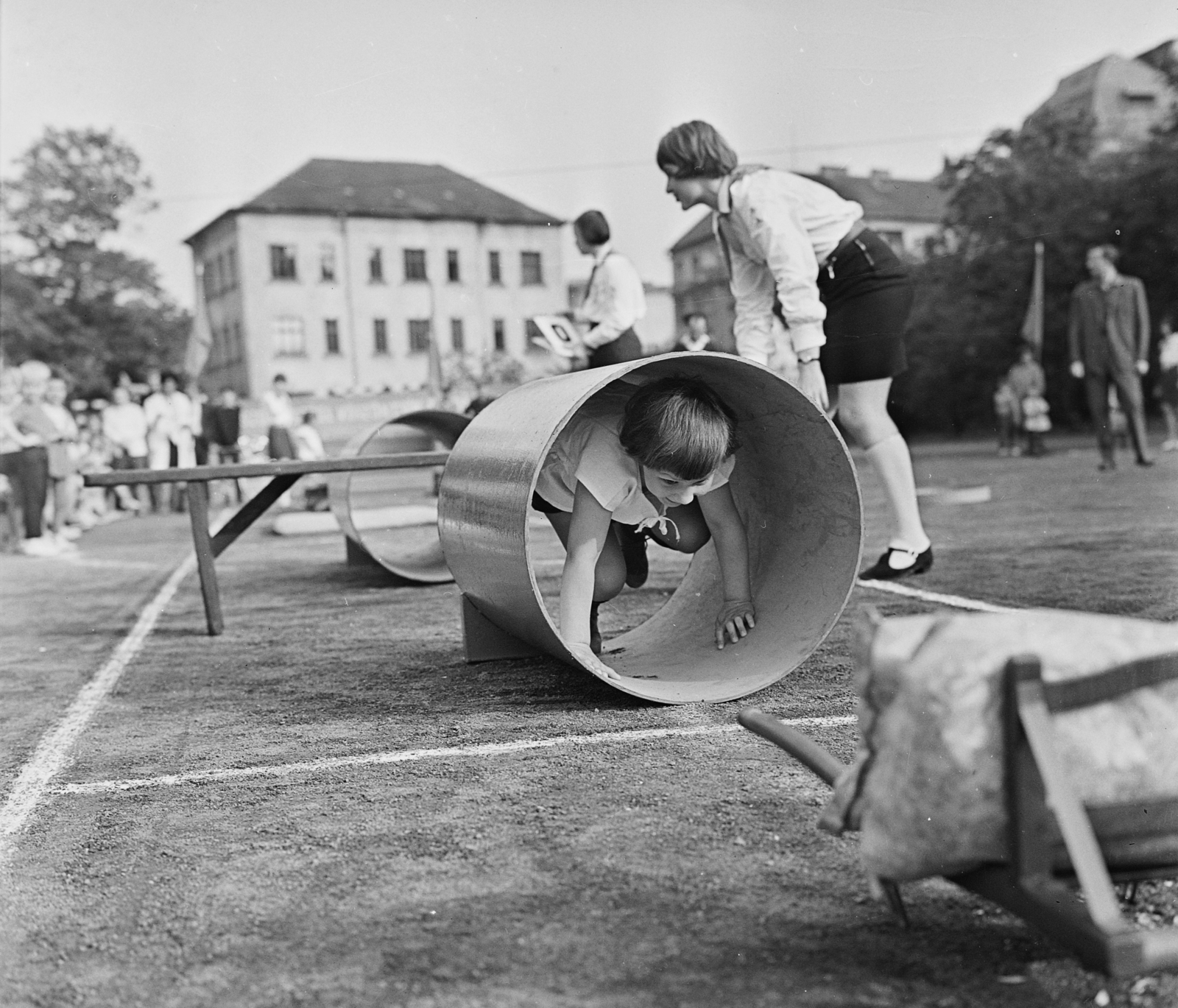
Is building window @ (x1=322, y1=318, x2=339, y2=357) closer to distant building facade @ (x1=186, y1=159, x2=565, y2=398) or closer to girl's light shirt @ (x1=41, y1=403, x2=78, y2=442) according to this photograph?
distant building facade @ (x1=186, y1=159, x2=565, y2=398)

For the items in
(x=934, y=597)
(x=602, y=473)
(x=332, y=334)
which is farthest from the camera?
(x=332, y=334)

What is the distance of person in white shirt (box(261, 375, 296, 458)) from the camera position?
1598 centimetres

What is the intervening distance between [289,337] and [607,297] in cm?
5625

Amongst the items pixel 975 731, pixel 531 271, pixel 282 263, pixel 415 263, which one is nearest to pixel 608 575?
pixel 975 731

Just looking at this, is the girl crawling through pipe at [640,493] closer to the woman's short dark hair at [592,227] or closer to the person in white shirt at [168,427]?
the woman's short dark hair at [592,227]

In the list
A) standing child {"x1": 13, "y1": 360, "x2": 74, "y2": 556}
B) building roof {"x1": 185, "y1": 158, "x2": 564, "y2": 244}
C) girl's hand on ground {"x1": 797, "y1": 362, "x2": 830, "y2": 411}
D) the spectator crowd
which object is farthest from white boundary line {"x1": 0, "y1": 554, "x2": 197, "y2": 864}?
building roof {"x1": 185, "y1": 158, "x2": 564, "y2": 244}

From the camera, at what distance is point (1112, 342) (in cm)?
1287

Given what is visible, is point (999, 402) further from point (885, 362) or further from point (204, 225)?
point (204, 225)

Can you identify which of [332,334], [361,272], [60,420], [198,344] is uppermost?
[361,272]

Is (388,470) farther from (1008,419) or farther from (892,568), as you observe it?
(1008,419)

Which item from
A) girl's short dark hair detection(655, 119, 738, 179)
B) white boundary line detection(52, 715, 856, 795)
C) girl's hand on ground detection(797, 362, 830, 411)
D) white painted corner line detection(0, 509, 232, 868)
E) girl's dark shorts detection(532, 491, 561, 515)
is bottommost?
white painted corner line detection(0, 509, 232, 868)

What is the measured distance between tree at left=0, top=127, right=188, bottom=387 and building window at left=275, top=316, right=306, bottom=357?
5.70 metres

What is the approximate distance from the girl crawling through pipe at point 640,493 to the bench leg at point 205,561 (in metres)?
1.64

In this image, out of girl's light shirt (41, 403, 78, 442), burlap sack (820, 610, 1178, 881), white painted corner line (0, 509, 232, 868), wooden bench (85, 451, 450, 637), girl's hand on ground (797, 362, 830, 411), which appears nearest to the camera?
burlap sack (820, 610, 1178, 881)
